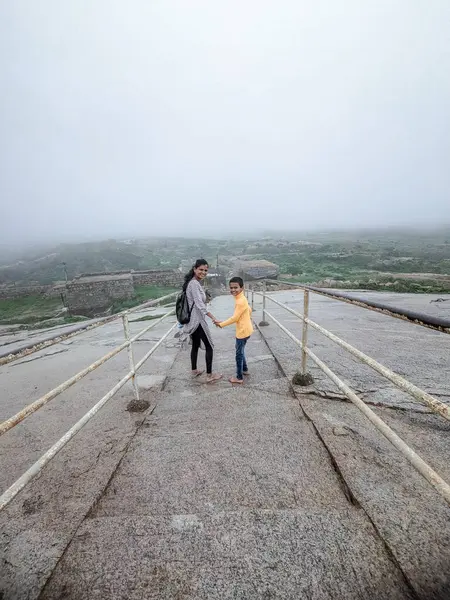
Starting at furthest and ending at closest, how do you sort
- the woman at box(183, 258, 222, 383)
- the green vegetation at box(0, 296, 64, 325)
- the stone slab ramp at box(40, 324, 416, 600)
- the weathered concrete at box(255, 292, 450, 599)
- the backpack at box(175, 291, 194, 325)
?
the green vegetation at box(0, 296, 64, 325), the backpack at box(175, 291, 194, 325), the woman at box(183, 258, 222, 383), the weathered concrete at box(255, 292, 450, 599), the stone slab ramp at box(40, 324, 416, 600)

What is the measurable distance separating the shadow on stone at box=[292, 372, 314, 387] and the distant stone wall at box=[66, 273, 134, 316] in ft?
81.8

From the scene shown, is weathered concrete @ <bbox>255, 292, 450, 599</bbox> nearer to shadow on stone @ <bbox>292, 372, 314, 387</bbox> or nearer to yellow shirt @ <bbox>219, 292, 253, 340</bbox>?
shadow on stone @ <bbox>292, 372, 314, 387</bbox>

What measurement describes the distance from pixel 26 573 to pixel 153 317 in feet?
30.2

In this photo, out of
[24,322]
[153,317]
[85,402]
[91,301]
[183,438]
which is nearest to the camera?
[183,438]

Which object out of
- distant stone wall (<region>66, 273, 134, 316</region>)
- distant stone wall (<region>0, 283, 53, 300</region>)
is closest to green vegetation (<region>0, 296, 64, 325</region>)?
distant stone wall (<region>0, 283, 53, 300</region>)

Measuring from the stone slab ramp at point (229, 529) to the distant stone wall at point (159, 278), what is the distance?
29965mm

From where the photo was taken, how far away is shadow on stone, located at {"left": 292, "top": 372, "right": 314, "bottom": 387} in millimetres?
3145

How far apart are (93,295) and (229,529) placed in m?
27.5

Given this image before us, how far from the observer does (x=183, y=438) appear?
2.40m

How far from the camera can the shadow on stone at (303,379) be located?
10.3 feet

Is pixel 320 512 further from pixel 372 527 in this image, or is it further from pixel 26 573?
pixel 26 573

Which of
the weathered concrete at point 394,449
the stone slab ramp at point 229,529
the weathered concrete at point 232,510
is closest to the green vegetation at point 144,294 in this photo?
the weathered concrete at point 394,449

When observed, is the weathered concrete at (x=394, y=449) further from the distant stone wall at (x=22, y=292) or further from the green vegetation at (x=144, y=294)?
the distant stone wall at (x=22, y=292)

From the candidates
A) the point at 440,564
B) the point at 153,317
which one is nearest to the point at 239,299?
the point at 440,564
